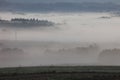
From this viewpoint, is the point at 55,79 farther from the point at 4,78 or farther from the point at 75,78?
the point at 4,78

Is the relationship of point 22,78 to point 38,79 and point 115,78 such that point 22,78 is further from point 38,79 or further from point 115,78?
point 115,78

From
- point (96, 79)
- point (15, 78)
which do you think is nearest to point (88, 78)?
point (96, 79)

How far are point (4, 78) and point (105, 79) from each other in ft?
107

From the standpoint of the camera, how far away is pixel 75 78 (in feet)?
429

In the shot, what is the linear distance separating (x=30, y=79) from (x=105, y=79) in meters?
23.2

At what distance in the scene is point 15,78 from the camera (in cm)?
13350

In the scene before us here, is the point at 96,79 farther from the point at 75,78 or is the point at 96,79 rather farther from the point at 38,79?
the point at 38,79

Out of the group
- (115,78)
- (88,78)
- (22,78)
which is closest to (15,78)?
(22,78)

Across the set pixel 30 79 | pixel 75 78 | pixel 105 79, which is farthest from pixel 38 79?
pixel 105 79

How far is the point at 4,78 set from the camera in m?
134

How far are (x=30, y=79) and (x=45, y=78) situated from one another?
5332mm

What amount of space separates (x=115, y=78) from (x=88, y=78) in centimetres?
866

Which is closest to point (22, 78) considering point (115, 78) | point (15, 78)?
point (15, 78)

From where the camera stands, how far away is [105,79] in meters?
127
